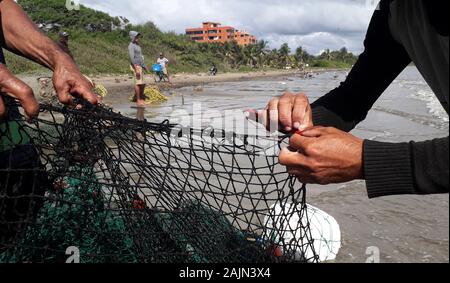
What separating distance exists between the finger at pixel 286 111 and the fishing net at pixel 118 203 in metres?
0.54

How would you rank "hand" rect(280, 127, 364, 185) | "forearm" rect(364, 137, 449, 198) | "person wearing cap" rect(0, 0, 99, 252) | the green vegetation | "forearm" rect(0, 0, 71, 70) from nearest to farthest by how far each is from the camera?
"forearm" rect(364, 137, 449, 198) → "hand" rect(280, 127, 364, 185) → "person wearing cap" rect(0, 0, 99, 252) → "forearm" rect(0, 0, 71, 70) → the green vegetation

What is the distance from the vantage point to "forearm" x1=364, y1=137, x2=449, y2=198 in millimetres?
1148

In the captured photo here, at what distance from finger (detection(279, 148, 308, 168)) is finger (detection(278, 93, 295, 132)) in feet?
0.91

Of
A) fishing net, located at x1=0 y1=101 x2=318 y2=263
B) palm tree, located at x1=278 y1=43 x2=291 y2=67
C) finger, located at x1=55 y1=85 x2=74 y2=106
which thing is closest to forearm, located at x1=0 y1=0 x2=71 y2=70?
finger, located at x1=55 y1=85 x2=74 y2=106

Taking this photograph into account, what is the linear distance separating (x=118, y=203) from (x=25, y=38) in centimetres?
118

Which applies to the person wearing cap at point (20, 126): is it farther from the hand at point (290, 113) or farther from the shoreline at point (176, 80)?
the shoreline at point (176, 80)

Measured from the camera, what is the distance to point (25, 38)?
2.54 meters

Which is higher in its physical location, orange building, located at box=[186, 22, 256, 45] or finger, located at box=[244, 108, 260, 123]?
orange building, located at box=[186, 22, 256, 45]

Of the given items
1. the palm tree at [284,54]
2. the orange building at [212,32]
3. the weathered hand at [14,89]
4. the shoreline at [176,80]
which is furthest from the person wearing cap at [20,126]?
the orange building at [212,32]

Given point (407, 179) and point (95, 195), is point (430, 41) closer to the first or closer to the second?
Answer: point (407, 179)

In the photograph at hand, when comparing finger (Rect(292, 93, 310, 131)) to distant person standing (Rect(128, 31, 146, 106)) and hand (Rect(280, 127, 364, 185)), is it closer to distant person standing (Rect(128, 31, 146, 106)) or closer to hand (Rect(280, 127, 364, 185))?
hand (Rect(280, 127, 364, 185))

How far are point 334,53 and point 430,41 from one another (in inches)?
5976

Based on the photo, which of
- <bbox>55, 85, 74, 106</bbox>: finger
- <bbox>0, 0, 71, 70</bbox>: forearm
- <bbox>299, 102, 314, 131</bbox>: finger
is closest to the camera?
<bbox>299, 102, 314, 131</bbox>: finger

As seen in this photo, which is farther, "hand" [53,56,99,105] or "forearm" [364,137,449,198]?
"hand" [53,56,99,105]
